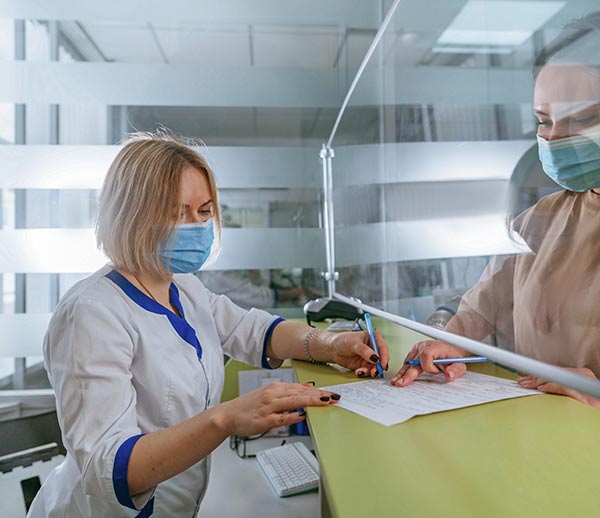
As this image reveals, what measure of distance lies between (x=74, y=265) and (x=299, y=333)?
110cm

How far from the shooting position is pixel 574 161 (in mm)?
474

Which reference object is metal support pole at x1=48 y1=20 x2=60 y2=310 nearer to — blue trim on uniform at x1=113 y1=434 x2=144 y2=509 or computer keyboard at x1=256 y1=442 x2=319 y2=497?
computer keyboard at x1=256 y1=442 x2=319 y2=497

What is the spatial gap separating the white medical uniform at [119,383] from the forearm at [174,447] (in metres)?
0.02

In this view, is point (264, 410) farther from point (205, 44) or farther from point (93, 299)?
point (205, 44)

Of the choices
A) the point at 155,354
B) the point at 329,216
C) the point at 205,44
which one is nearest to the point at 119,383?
the point at 155,354

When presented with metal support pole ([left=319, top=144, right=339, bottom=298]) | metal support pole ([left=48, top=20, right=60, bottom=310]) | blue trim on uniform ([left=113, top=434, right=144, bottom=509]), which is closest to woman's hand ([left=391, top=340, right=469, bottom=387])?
blue trim on uniform ([left=113, top=434, right=144, bottom=509])

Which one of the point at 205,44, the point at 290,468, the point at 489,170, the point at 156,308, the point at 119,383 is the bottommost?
the point at 290,468

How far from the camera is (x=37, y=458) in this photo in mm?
1418

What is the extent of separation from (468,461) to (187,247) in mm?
668

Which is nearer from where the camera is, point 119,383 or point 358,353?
point 119,383

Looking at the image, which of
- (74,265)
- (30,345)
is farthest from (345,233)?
(30,345)

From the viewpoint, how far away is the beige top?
50cm

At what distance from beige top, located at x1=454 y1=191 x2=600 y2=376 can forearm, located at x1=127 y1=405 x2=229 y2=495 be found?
416 millimetres

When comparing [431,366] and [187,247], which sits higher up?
[187,247]
